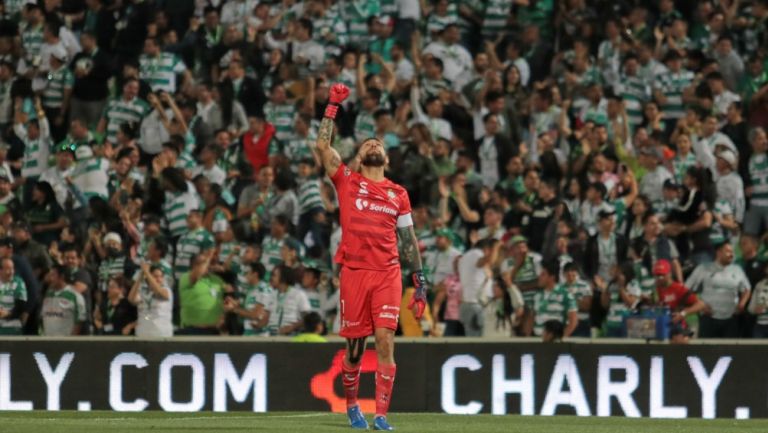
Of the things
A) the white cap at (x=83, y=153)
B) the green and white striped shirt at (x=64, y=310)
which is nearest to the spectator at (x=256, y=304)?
the green and white striped shirt at (x=64, y=310)

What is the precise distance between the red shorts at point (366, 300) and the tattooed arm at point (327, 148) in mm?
838

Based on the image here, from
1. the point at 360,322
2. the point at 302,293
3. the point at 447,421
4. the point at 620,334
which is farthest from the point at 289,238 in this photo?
the point at 360,322

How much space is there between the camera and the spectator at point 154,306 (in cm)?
1997

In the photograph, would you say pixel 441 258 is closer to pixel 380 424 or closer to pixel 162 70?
pixel 162 70

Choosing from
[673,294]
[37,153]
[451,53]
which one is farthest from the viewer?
[451,53]

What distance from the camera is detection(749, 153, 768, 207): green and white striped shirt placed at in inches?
853

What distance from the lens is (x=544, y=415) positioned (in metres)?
17.8

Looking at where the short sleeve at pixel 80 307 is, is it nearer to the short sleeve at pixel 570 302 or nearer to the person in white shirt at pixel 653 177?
the short sleeve at pixel 570 302

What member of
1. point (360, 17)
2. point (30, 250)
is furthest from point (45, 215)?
point (360, 17)

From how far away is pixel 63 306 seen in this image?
20.5 m

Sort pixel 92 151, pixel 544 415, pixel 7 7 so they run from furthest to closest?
pixel 7 7
pixel 92 151
pixel 544 415

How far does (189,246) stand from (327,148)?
7.99 metres

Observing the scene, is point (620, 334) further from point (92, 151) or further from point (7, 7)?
point (7, 7)

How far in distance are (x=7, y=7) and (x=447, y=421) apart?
14357mm
